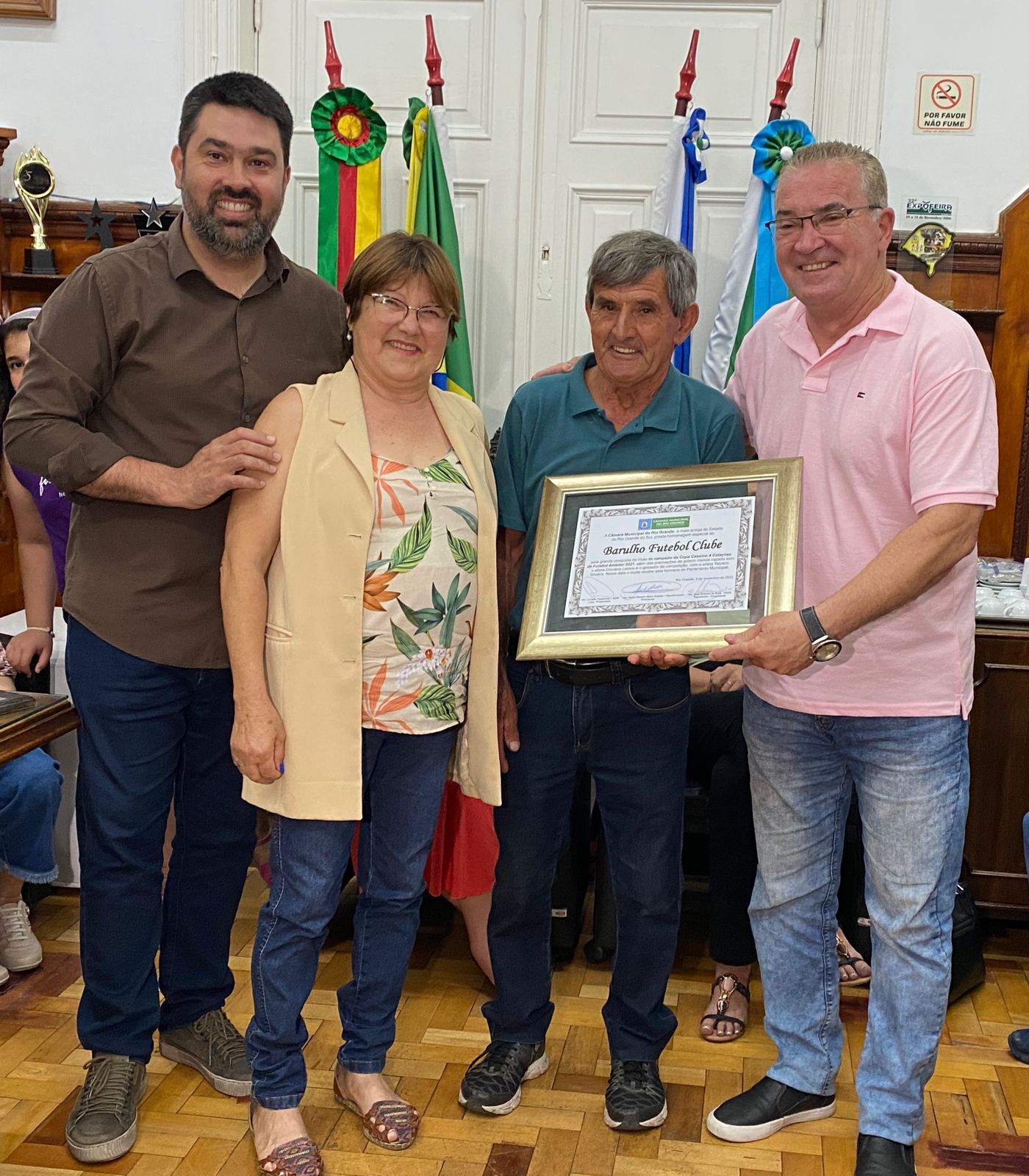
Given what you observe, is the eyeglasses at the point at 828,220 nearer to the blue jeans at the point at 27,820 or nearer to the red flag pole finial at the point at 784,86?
the red flag pole finial at the point at 784,86

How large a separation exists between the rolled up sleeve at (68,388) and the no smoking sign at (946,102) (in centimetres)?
237

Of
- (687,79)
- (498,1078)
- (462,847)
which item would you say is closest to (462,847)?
(462,847)

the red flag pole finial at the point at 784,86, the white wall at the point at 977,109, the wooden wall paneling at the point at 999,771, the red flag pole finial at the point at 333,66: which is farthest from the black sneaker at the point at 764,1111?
the red flag pole finial at the point at 333,66

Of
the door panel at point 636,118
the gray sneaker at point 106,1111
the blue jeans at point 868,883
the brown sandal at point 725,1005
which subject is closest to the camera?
the blue jeans at point 868,883

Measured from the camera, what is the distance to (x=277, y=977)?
1.96m

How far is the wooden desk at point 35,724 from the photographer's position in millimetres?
2066

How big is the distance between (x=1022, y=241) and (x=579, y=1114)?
2456mm

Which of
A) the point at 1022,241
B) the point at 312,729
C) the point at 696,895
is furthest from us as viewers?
the point at 1022,241

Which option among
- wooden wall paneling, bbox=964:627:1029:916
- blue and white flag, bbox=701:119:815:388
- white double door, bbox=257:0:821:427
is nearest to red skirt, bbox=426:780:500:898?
wooden wall paneling, bbox=964:627:1029:916

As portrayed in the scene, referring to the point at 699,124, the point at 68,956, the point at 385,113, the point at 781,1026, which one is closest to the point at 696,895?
the point at 781,1026

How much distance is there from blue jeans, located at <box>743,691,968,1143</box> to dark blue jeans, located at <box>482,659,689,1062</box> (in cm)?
17

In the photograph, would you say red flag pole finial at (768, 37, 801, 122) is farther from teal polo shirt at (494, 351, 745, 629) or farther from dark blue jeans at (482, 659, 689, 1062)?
dark blue jeans at (482, 659, 689, 1062)

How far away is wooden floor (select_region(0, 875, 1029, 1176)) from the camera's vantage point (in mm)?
2074

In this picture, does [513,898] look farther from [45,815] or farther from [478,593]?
[45,815]
